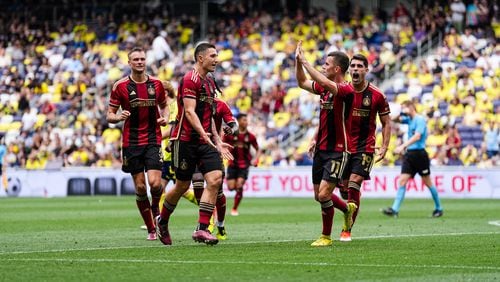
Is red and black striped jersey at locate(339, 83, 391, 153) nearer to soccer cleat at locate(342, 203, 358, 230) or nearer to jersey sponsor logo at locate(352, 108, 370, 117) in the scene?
jersey sponsor logo at locate(352, 108, 370, 117)

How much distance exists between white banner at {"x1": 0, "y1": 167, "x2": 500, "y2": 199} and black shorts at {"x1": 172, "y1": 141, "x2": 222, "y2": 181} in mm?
19042

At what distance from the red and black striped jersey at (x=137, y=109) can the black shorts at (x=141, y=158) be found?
0.22 ft

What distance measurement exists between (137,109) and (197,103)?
130 cm

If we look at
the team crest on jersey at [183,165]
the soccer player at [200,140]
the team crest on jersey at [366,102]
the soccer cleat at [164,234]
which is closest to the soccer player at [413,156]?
the team crest on jersey at [366,102]

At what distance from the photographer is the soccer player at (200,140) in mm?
13961

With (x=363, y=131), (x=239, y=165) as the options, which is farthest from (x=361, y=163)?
(x=239, y=165)

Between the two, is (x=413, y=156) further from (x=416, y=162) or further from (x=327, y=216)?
(x=327, y=216)

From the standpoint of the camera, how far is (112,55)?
44938mm

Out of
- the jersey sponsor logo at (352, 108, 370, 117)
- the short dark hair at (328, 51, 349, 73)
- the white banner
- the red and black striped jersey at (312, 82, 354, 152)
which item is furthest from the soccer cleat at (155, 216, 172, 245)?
the white banner

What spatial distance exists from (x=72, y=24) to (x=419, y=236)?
110 feet

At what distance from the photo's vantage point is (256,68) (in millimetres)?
41062

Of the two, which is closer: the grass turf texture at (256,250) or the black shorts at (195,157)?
the grass turf texture at (256,250)

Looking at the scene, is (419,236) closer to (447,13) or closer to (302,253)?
(302,253)

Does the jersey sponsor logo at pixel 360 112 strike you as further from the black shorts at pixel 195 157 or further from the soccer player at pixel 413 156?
the soccer player at pixel 413 156
